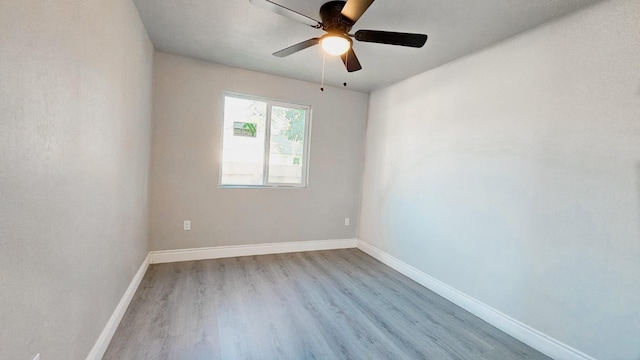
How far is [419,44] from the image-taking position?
6.14 ft

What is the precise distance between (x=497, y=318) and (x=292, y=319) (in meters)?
1.74

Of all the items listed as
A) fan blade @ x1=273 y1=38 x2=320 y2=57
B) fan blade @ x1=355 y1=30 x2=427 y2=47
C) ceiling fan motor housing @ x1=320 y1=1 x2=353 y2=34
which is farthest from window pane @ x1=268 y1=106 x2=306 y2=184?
fan blade @ x1=355 y1=30 x2=427 y2=47

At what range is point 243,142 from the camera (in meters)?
3.57

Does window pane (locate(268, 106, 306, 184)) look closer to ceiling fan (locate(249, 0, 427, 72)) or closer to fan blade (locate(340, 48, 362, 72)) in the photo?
fan blade (locate(340, 48, 362, 72))

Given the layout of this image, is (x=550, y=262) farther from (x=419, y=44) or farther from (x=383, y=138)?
(x=383, y=138)

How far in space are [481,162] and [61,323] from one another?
3.07 m

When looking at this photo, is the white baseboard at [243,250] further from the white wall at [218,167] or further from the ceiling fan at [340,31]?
the ceiling fan at [340,31]

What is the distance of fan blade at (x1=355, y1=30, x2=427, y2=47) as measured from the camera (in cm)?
180

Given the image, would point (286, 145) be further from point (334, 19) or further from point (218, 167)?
point (334, 19)

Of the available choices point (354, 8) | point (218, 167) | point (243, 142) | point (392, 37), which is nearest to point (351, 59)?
point (392, 37)

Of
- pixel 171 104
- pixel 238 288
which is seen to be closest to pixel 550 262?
pixel 238 288

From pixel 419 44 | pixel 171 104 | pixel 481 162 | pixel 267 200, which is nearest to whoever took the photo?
pixel 419 44

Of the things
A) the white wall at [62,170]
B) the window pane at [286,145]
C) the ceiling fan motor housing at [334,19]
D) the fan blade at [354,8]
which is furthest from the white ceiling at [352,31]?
the window pane at [286,145]

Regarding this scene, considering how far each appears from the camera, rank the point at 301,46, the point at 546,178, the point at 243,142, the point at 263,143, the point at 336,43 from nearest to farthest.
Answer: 1. the point at 336,43
2. the point at 546,178
3. the point at 301,46
4. the point at 243,142
5. the point at 263,143
